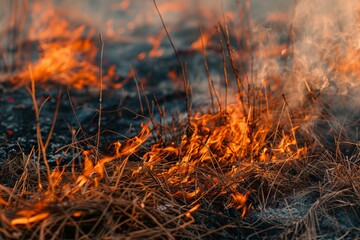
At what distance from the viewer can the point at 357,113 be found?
330 centimetres

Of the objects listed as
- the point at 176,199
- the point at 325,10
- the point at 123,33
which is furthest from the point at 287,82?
the point at 123,33

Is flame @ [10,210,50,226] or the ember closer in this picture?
flame @ [10,210,50,226]

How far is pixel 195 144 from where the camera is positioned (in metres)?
2.69

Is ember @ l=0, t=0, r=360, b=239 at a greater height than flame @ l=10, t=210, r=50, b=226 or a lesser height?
lesser

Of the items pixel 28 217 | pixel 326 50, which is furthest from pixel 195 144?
pixel 326 50

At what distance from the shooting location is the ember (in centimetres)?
200

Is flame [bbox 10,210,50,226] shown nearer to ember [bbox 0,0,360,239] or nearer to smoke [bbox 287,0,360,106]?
ember [bbox 0,0,360,239]

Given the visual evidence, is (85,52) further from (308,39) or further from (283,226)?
(283,226)

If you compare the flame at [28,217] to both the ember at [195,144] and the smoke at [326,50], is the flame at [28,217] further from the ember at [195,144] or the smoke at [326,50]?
the smoke at [326,50]

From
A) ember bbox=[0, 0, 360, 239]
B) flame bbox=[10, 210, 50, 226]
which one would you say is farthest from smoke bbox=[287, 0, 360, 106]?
flame bbox=[10, 210, 50, 226]

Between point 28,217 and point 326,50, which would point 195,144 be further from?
point 326,50

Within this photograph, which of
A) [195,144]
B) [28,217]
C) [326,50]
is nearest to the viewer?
[28,217]

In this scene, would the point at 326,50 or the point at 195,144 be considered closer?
the point at 195,144

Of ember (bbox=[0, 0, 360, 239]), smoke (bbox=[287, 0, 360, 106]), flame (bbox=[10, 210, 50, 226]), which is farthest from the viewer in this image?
smoke (bbox=[287, 0, 360, 106])
